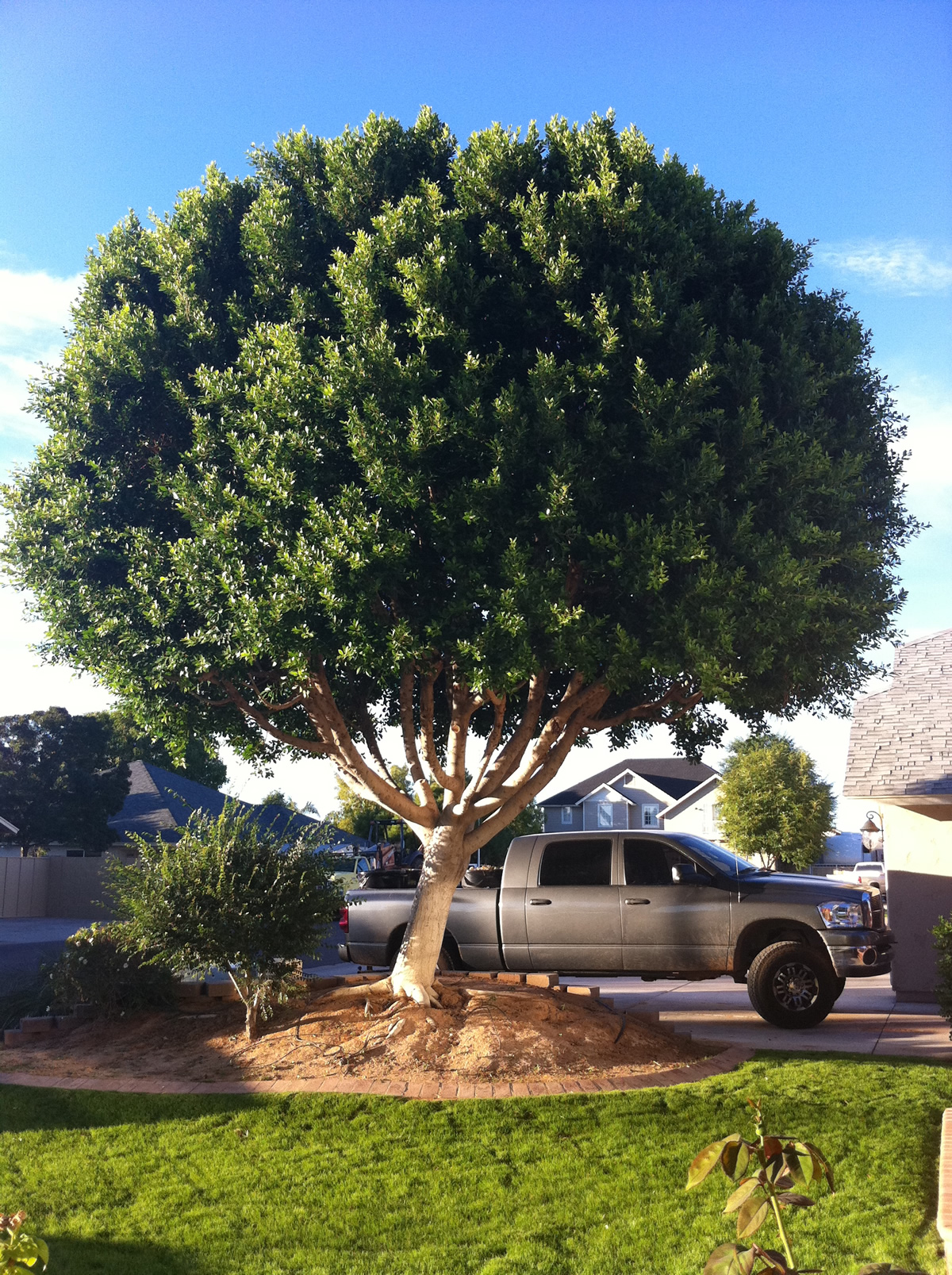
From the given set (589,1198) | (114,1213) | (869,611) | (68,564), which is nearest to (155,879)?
(68,564)

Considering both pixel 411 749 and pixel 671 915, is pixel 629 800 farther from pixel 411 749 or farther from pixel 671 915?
pixel 411 749

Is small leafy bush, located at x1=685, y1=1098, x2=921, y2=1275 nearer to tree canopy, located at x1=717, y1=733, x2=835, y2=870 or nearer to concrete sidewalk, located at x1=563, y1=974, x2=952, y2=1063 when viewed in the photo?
concrete sidewalk, located at x1=563, y1=974, x2=952, y2=1063

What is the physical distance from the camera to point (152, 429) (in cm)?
1082

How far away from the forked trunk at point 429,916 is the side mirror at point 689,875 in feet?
8.76

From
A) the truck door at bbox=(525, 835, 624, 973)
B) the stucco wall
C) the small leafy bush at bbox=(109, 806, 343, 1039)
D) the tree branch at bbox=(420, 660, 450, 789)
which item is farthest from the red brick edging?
the stucco wall

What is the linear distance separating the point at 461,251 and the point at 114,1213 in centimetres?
797

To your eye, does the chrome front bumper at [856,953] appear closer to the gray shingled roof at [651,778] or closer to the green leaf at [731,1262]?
the green leaf at [731,1262]

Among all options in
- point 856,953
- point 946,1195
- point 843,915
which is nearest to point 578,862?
point 843,915

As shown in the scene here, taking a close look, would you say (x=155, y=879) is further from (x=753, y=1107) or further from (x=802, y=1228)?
(x=753, y=1107)

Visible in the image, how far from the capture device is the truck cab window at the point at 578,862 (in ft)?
42.2

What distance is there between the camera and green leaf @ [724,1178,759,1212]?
2805mm

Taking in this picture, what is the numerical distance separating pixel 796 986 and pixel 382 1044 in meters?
4.86

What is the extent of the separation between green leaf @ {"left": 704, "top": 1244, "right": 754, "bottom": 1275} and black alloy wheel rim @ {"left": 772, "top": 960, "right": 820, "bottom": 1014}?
934cm

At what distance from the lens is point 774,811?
39.6 metres
